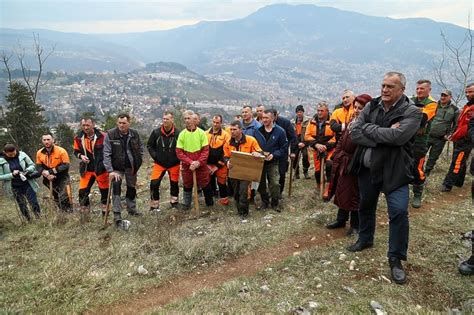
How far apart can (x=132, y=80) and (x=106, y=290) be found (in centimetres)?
17179

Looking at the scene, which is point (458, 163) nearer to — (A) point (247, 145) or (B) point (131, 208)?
(A) point (247, 145)

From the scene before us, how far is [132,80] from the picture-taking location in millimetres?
163375

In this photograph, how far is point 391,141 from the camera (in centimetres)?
373

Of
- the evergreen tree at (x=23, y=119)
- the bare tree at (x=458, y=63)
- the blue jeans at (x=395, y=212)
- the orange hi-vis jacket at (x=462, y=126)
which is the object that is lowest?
the evergreen tree at (x=23, y=119)

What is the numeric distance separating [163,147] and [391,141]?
5.01 metres

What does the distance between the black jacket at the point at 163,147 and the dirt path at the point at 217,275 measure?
10.5 feet

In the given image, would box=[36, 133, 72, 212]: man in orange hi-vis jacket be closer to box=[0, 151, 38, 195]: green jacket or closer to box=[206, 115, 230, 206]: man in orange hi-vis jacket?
box=[0, 151, 38, 195]: green jacket

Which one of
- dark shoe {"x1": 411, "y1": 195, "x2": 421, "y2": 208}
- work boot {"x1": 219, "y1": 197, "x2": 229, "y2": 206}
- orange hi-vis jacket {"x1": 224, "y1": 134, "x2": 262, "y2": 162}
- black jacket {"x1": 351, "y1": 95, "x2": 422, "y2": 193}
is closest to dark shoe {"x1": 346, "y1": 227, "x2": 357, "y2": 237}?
black jacket {"x1": 351, "y1": 95, "x2": 422, "y2": 193}

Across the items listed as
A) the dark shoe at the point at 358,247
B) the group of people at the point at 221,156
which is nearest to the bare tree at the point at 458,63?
the group of people at the point at 221,156

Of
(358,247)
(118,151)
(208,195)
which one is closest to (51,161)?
(118,151)

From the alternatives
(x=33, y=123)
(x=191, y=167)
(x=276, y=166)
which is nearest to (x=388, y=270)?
(x=276, y=166)

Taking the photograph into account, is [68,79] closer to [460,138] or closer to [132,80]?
[132,80]

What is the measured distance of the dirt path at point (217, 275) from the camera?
13.2 feet

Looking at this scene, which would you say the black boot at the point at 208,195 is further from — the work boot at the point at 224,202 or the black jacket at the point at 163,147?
the black jacket at the point at 163,147
